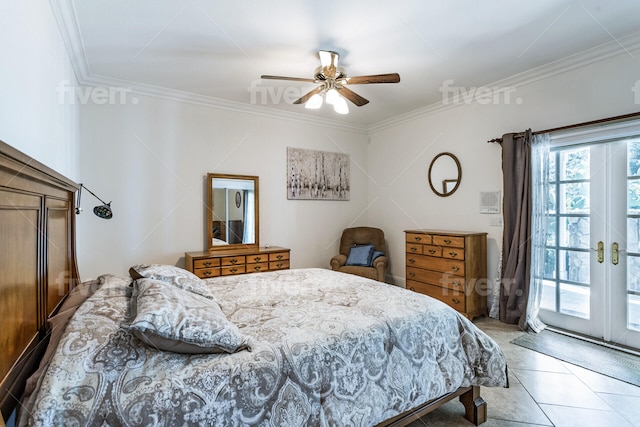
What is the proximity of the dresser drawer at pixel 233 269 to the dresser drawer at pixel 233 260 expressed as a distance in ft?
0.14

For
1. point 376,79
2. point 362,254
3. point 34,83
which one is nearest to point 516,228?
point 362,254

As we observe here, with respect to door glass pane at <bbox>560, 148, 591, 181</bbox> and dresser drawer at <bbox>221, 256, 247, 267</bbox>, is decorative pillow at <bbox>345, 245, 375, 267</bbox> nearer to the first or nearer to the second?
dresser drawer at <bbox>221, 256, 247, 267</bbox>

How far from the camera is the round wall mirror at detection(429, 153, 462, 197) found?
13.5 feet

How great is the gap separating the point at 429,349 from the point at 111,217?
3250 millimetres

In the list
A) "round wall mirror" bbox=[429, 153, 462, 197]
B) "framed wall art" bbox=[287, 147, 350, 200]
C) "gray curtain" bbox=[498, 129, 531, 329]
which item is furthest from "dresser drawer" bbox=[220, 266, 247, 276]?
"gray curtain" bbox=[498, 129, 531, 329]

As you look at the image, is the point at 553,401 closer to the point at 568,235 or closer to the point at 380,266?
the point at 568,235

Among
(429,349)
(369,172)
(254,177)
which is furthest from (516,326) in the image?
(254,177)

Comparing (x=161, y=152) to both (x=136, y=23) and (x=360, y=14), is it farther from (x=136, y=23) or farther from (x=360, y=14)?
(x=360, y=14)

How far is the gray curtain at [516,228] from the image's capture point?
3250 mm

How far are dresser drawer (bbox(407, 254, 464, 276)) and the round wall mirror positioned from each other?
3.08 ft

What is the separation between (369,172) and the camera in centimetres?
541

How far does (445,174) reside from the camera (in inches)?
167

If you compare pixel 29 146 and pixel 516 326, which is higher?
pixel 29 146

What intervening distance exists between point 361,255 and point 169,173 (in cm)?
268
